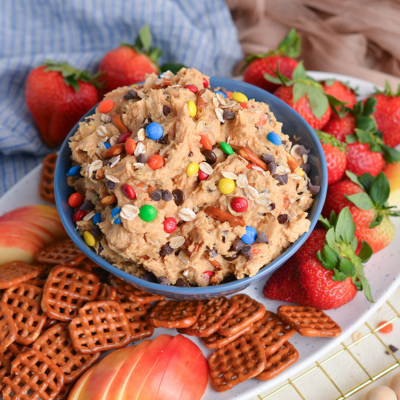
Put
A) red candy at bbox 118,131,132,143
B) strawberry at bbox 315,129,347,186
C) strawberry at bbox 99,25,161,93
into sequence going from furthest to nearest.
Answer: strawberry at bbox 99,25,161,93, strawberry at bbox 315,129,347,186, red candy at bbox 118,131,132,143

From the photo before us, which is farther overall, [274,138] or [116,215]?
[274,138]

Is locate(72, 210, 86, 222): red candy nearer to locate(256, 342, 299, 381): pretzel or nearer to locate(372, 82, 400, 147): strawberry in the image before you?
locate(256, 342, 299, 381): pretzel

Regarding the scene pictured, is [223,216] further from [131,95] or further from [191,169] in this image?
[131,95]

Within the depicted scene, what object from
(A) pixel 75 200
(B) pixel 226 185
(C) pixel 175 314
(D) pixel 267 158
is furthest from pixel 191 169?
(C) pixel 175 314

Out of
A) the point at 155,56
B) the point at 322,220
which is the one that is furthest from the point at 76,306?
the point at 155,56

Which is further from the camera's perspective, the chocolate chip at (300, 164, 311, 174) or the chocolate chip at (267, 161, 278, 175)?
the chocolate chip at (300, 164, 311, 174)

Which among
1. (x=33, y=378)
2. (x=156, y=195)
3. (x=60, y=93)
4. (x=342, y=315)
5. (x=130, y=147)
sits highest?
(x=130, y=147)

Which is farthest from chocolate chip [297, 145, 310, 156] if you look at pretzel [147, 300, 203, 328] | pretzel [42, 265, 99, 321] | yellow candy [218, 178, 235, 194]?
pretzel [42, 265, 99, 321]

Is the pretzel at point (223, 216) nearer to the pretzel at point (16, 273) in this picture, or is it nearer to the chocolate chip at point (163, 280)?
the chocolate chip at point (163, 280)
